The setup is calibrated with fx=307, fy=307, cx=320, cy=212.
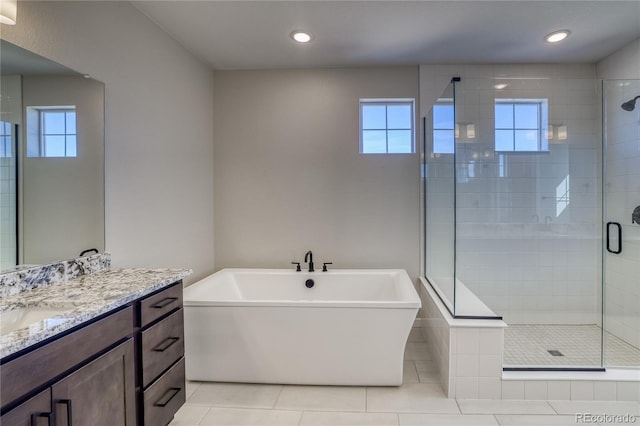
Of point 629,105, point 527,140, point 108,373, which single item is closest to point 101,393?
point 108,373

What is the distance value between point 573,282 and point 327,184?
2.56 metres

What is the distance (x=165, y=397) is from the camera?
5.13ft

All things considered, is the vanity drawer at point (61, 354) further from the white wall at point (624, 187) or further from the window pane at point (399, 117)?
the white wall at point (624, 187)

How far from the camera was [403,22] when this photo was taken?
226cm

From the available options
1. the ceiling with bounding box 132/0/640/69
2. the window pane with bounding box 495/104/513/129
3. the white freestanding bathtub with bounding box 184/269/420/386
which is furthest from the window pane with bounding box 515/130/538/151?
the white freestanding bathtub with bounding box 184/269/420/386

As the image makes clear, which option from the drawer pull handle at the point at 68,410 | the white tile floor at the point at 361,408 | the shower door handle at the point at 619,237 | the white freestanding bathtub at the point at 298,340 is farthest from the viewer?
the shower door handle at the point at 619,237

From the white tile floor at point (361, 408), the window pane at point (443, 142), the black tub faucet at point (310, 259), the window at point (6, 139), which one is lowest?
the white tile floor at point (361, 408)

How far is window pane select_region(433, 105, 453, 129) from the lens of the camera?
244 cm

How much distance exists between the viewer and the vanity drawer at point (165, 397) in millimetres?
1447

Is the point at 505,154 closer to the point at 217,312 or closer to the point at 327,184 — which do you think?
the point at 327,184

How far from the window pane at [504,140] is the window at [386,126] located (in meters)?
0.80

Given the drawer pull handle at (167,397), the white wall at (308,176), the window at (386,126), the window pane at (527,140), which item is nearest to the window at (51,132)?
the drawer pull handle at (167,397)

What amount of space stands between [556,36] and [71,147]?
346 centimetres

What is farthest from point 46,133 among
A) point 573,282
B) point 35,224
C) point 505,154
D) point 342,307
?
point 573,282
